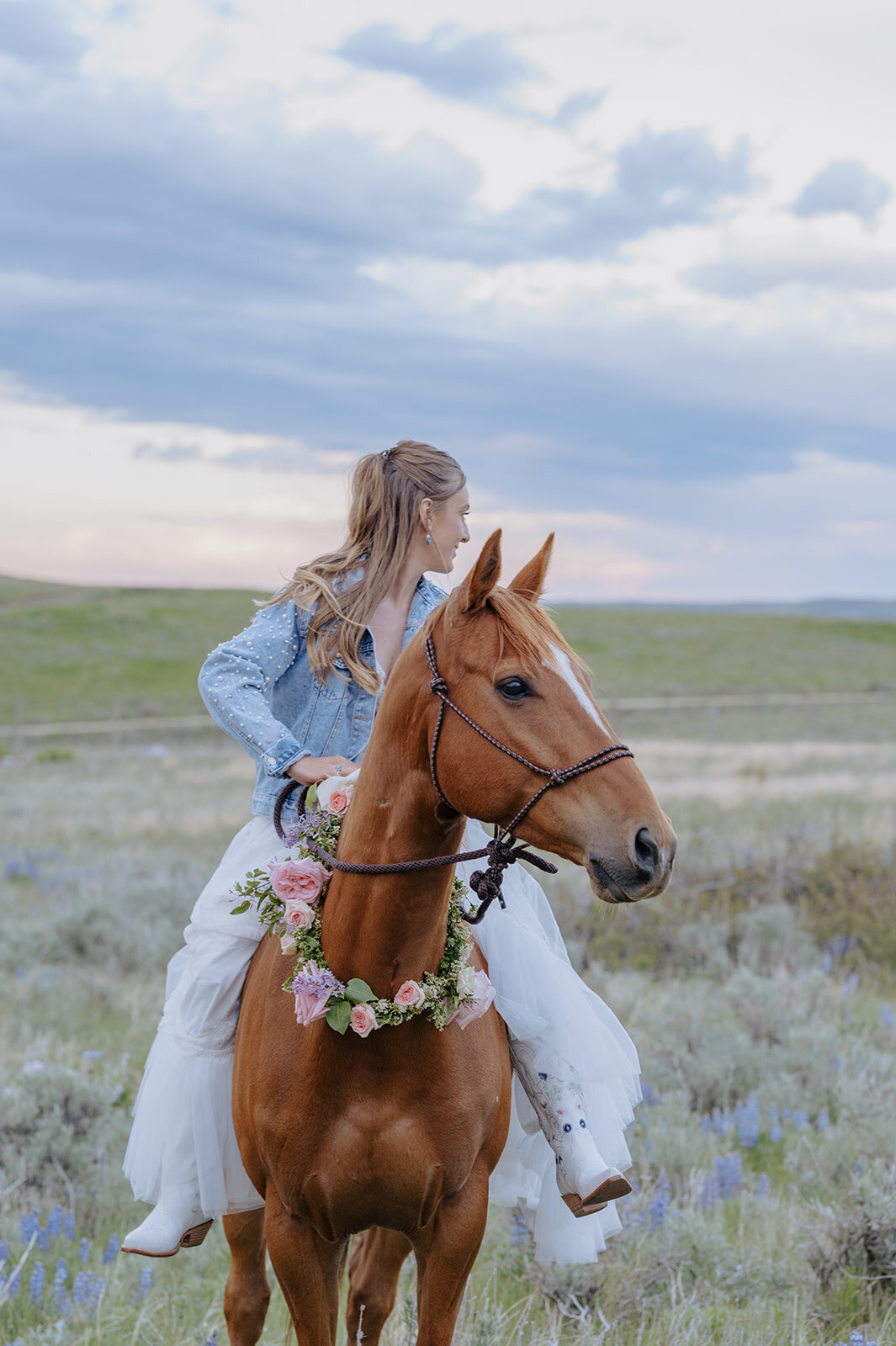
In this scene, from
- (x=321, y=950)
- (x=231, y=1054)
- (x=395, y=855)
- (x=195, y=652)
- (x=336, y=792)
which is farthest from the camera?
(x=195, y=652)

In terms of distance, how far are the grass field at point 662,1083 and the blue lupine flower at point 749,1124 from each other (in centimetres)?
1

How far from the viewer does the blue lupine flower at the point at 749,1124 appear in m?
5.34

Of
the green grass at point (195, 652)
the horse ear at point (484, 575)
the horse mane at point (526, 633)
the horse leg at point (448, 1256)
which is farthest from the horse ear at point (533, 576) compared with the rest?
the green grass at point (195, 652)

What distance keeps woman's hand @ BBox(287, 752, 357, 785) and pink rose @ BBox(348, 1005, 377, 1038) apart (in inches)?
27.4

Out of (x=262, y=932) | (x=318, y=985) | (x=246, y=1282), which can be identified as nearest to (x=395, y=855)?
(x=318, y=985)

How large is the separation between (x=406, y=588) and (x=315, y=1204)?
1.72 m

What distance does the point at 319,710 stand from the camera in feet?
11.5

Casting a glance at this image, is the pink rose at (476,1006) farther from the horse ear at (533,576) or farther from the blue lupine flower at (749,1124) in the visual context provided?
the blue lupine flower at (749,1124)

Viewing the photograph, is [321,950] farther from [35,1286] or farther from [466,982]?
[35,1286]

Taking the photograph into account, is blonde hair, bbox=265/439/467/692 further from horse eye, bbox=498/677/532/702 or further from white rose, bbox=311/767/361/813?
horse eye, bbox=498/677/532/702

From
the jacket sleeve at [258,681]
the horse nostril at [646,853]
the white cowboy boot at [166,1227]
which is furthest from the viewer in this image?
the white cowboy boot at [166,1227]

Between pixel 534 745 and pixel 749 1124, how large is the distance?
3.93m

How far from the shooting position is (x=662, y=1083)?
5.99 m

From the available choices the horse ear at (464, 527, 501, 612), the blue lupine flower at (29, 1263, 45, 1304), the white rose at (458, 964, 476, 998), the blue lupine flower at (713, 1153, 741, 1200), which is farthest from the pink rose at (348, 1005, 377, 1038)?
the blue lupine flower at (713, 1153, 741, 1200)
